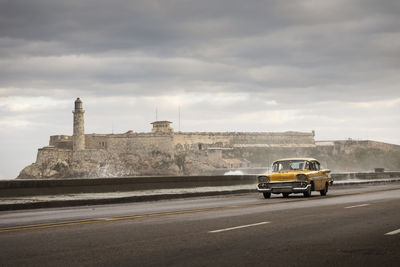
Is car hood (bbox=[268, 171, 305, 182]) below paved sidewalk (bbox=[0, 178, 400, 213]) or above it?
above

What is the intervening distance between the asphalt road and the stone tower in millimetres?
154832

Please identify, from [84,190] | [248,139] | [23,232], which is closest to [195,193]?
[84,190]

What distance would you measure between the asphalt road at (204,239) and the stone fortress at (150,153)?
148809 mm

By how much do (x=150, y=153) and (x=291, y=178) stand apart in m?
153

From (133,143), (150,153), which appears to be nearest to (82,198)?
(150,153)

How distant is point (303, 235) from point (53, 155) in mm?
165239

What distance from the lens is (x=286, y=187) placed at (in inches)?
1000

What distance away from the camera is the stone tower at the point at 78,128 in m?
168

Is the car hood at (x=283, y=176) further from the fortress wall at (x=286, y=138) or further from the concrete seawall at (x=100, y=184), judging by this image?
the fortress wall at (x=286, y=138)

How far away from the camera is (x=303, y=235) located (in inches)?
447

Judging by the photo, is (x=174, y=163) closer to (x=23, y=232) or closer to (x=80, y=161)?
(x=80, y=161)

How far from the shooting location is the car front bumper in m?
25.3

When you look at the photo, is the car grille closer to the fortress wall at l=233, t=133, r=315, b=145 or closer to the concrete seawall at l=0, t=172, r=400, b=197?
the concrete seawall at l=0, t=172, r=400, b=197

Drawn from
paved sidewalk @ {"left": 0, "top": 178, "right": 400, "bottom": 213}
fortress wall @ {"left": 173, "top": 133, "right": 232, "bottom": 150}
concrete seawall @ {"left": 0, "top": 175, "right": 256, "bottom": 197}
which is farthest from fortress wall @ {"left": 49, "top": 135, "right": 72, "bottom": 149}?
paved sidewalk @ {"left": 0, "top": 178, "right": 400, "bottom": 213}
